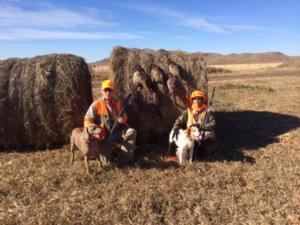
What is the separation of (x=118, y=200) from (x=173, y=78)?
12.3 ft

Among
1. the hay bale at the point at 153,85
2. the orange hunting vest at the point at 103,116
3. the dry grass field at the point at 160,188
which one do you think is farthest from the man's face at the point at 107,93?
the dry grass field at the point at 160,188

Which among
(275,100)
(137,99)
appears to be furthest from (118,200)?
(275,100)

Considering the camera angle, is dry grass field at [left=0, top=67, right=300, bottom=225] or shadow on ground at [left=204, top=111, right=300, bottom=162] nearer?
dry grass field at [left=0, top=67, right=300, bottom=225]

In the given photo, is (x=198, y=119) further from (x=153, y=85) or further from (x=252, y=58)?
(x=252, y=58)

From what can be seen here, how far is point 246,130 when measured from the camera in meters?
10.8

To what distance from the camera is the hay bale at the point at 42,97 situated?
29.2 ft

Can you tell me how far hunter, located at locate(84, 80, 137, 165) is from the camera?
819 cm

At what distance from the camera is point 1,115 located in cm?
895

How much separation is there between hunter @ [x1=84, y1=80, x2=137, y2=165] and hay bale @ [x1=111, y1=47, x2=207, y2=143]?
712 millimetres

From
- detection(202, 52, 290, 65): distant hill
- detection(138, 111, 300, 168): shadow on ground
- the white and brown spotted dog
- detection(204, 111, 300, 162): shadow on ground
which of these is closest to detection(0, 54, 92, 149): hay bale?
detection(138, 111, 300, 168): shadow on ground

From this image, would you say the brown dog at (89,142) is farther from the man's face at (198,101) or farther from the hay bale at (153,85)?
the man's face at (198,101)

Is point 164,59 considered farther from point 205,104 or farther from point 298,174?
point 298,174

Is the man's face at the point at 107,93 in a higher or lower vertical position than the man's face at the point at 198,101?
higher

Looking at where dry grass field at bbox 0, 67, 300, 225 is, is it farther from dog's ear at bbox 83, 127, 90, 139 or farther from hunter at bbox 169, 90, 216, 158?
dog's ear at bbox 83, 127, 90, 139
